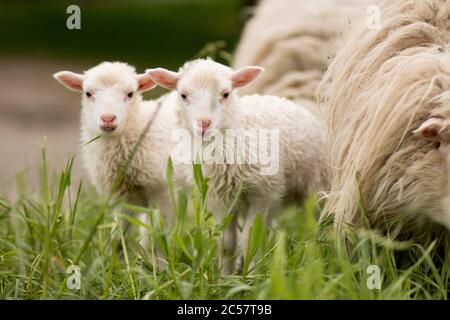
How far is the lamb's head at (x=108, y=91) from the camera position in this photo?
3.88 meters

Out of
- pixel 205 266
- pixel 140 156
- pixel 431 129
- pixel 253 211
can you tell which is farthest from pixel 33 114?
pixel 431 129

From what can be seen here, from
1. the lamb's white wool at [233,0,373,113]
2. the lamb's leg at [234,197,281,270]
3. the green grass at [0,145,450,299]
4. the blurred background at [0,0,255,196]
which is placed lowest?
the green grass at [0,145,450,299]

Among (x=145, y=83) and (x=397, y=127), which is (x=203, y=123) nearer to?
(x=145, y=83)

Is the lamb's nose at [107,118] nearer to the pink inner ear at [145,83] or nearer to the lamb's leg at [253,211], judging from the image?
the pink inner ear at [145,83]

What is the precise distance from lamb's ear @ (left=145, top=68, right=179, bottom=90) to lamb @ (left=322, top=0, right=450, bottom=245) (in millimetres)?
700

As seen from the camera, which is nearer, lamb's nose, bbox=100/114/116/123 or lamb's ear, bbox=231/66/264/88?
lamb's ear, bbox=231/66/264/88

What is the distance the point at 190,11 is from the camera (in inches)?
713

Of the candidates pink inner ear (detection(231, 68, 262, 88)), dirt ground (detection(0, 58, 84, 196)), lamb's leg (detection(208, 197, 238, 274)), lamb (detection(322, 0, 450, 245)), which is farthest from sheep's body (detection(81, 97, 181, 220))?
dirt ground (detection(0, 58, 84, 196))

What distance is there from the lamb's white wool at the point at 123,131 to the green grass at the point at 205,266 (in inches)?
13.4

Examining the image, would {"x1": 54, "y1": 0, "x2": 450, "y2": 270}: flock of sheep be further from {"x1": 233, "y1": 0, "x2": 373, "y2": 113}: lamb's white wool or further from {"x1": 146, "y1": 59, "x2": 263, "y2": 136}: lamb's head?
{"x1": 233, "y1": 0, "x2": 373, "y2": 113}: lamb's white wool

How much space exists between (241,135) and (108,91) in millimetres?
556

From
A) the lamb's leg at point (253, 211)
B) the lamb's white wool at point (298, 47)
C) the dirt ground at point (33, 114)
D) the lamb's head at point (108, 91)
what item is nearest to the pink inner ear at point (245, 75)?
the lamb's head at point (108, 91)

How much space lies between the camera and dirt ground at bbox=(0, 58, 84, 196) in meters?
8.80
